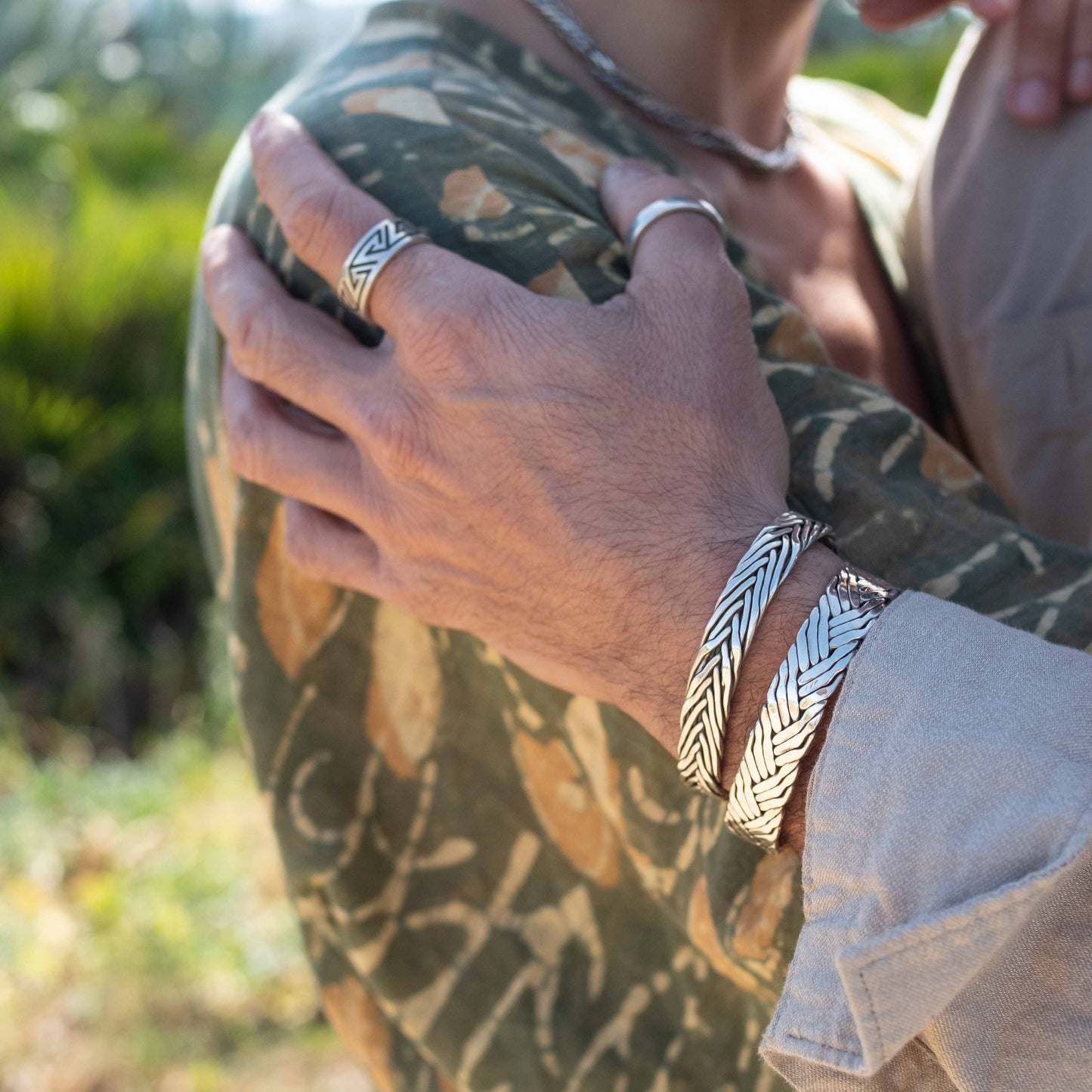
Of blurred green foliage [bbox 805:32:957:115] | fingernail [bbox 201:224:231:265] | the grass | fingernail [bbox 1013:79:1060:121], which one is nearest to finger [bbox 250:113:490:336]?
fingernail [bbox 201:224:231:265]

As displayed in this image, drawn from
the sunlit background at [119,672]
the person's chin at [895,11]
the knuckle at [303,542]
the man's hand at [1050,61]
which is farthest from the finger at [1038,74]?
the knuckle at [303,542]

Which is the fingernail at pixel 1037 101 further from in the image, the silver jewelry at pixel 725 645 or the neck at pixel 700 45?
the silver jewelry at pixel 725 645

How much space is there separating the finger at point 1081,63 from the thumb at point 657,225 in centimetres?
67

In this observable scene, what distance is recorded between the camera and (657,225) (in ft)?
3.55

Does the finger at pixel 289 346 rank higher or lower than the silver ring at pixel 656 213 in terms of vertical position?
lower

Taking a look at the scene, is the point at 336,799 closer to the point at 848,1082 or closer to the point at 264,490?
the point at 264,490

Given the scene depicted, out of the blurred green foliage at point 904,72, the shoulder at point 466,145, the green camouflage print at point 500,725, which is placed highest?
the shoulder at point 466,145

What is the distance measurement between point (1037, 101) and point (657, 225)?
2.45ft

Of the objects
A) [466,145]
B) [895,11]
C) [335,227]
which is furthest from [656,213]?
[895,11]

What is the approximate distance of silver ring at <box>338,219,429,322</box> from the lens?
103cm

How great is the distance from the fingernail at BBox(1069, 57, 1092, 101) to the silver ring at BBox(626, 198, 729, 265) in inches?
27.9

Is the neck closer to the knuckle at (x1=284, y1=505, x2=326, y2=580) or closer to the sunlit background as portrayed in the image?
the sunlit background

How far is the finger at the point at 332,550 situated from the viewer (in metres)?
1.14

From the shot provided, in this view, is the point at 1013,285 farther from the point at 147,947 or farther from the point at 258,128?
the point at 147,947
